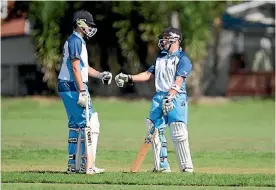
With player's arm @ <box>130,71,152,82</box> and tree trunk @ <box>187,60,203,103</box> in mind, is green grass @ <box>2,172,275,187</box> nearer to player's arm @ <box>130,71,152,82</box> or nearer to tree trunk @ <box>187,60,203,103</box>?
player's arm @ <box>130,71,152,82</box>

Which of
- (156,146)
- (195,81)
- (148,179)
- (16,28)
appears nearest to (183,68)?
(156,146)

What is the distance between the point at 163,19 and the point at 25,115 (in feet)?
Result: 37.0

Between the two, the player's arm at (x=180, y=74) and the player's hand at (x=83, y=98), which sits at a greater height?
the player's arm at (x=180, y=74)

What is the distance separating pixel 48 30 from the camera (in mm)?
37875

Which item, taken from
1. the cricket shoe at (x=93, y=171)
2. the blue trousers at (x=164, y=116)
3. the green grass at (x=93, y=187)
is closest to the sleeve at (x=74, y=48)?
the blue trousers at (x=164, y=116)

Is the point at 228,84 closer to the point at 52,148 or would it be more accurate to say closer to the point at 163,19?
the point at 163,19

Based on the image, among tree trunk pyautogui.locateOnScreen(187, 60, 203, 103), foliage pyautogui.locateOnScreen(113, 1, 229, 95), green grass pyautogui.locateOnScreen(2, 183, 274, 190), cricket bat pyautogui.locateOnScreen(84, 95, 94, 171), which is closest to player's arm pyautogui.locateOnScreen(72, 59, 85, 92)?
cricket bat pyautogui.locateOnScreen(84, 95, 94, 171)

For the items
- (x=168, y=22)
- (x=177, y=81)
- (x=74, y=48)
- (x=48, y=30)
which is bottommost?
(x=177, y=81)

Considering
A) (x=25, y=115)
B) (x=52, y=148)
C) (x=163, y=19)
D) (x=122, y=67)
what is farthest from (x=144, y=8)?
(x=52, y=148)

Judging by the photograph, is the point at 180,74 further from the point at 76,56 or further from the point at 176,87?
the point at 76,56

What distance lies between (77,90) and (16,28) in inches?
1442

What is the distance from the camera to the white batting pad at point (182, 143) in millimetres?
12984

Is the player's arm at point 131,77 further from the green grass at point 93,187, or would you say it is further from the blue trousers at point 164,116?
the green grass at point 93,187

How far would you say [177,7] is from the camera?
126ft
